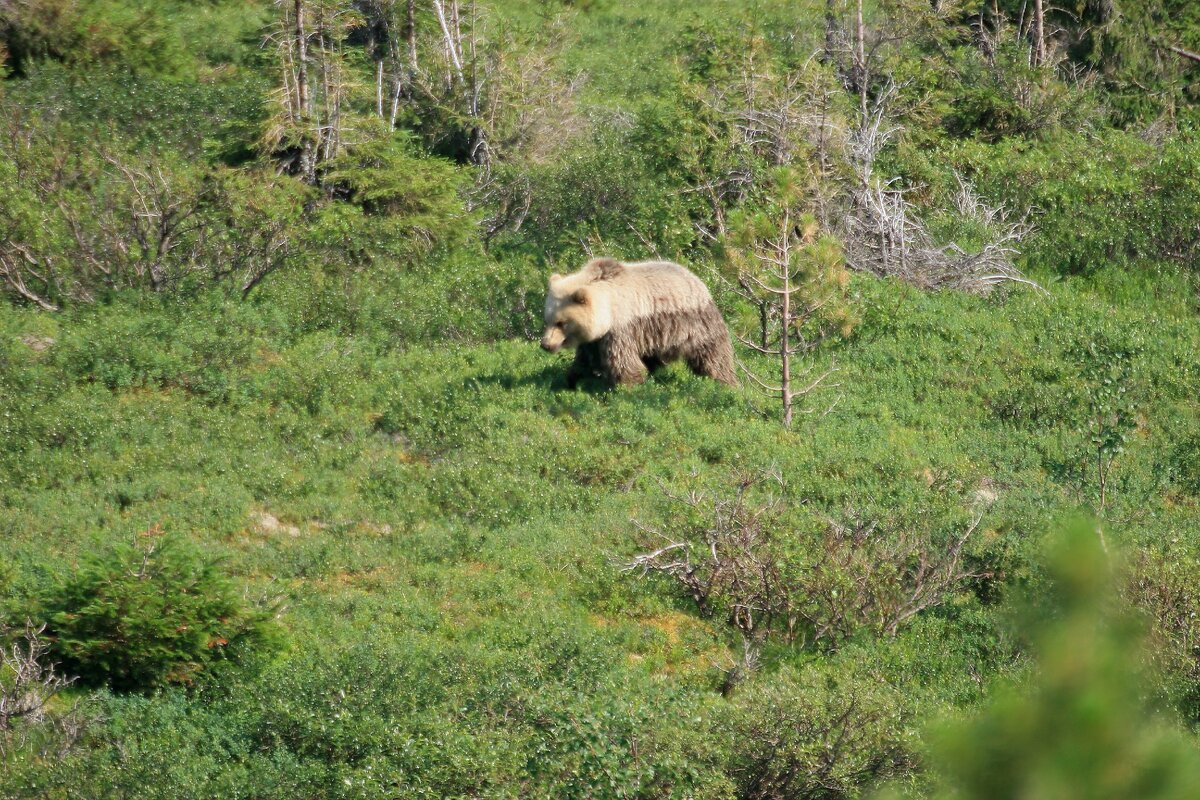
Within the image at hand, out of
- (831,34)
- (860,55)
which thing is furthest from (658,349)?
(831,34)

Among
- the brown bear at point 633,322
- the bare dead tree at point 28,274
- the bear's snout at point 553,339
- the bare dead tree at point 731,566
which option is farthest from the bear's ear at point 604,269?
the bare dead tree at point 28,274

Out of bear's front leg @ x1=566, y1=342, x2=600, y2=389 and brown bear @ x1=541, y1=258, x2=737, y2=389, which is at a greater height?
brown bear @ x1=541, y1=258, x2=737, y2=389

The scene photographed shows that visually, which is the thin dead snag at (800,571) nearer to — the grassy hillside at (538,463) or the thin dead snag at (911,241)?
the grassy hillside at (538,463)

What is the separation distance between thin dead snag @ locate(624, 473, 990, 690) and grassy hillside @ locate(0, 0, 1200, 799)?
4cm

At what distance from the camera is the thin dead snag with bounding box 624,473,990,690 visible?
9.52 m

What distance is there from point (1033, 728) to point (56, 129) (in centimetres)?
1945

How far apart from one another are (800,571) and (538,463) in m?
3.31

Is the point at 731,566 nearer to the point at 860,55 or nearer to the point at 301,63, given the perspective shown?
the point at 301,63

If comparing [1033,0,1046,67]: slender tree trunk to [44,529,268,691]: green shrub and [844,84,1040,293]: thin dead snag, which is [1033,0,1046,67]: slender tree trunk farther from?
[44,529,268,691]: green shrub

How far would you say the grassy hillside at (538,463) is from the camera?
289 inches

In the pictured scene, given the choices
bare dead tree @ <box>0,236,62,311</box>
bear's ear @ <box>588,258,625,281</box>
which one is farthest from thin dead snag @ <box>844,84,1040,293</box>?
bare dead tree @ <box>0,236,62,311</box>

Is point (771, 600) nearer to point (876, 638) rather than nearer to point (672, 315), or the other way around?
point (876, 638)

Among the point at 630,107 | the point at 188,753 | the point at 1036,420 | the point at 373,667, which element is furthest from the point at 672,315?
the point at 630,107

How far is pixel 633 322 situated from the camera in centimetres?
1304
